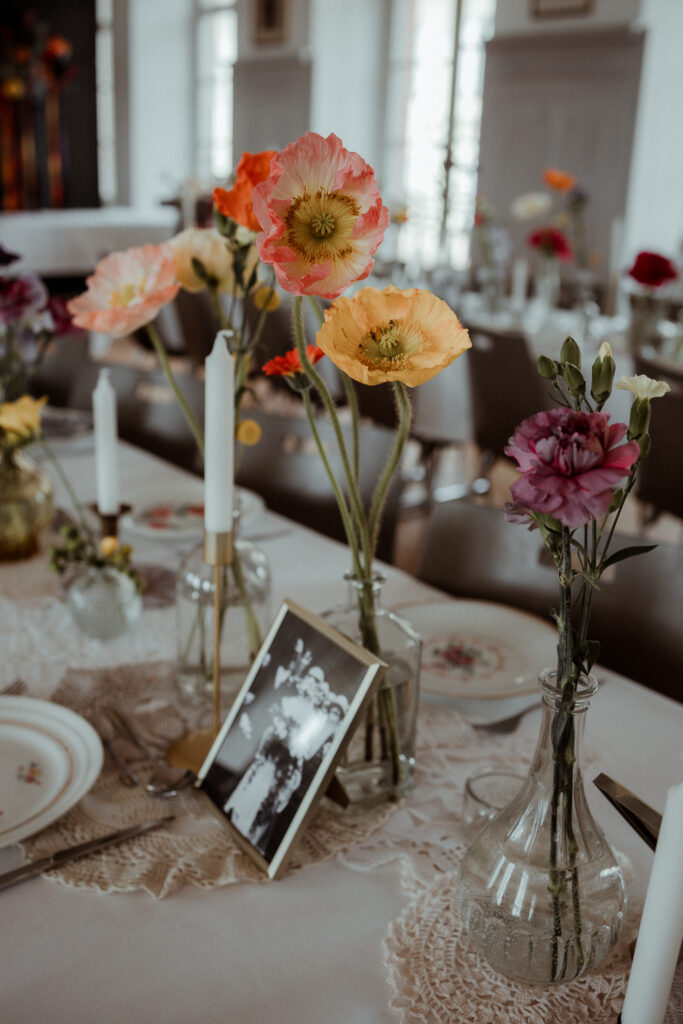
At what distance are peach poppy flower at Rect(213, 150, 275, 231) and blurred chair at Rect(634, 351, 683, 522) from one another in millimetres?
1685

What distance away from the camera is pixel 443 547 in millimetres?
1472

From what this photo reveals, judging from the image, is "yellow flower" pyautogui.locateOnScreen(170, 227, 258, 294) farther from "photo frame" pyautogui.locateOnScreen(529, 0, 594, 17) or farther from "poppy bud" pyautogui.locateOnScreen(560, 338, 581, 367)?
"photo frame" pyautogui.locateOnScreen(529, 0, 594, 17)

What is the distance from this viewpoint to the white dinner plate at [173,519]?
1513 mm

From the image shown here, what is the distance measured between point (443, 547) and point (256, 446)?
2.16 ft

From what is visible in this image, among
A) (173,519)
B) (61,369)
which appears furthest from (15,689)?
(61,369)

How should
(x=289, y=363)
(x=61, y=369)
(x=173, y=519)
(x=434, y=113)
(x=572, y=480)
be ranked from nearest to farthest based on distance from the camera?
1. (x=572, y=480)
2. (x=289, y=363)
3. (x=173, y=519)
4. (x=61, y=369)
5. (x=434, y=113)

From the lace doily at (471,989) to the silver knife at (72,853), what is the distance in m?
0.22

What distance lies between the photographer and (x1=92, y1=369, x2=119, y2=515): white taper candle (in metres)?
1.12

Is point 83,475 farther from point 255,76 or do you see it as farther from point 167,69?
point 167,69

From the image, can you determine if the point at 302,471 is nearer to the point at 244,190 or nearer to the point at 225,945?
the point at 244,190

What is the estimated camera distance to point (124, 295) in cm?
91

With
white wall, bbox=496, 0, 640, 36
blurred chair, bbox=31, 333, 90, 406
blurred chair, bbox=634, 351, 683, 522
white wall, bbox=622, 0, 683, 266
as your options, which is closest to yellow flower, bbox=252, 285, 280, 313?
blurred chair, bbox=634, 351, 683, 522

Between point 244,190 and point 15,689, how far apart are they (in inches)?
22.8

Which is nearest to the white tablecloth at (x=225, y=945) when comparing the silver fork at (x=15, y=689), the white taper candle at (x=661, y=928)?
the white taper candle at (x=661, y=928)
